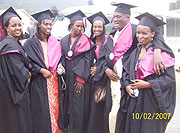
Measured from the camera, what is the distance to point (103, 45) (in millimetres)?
3508

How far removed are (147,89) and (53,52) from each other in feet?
5.80

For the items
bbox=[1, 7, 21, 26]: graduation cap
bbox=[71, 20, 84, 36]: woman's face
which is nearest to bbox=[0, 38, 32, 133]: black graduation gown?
bbox=[1, 7, 21, 26]: graduation cap

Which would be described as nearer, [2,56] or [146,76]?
[146,76]

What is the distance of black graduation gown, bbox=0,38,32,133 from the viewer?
2.90 meters

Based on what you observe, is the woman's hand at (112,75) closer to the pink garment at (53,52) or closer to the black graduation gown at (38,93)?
the pink garment at (53,52)

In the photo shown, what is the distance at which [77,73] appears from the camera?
11.5 feet

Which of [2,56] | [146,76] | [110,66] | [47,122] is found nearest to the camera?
[146,76]

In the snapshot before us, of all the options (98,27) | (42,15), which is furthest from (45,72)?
(98,27)

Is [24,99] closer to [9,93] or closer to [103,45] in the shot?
[9,93]

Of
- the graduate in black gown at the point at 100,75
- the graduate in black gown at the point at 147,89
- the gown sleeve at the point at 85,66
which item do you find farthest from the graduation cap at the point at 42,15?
the graduate in black gown at the point at 147,89

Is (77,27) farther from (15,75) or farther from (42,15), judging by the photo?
(15,75)

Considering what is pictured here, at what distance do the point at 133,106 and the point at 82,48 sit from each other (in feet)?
4.78

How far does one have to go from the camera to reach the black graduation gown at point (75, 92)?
3.56 metres

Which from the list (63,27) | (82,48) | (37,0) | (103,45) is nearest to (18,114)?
(82,48)
